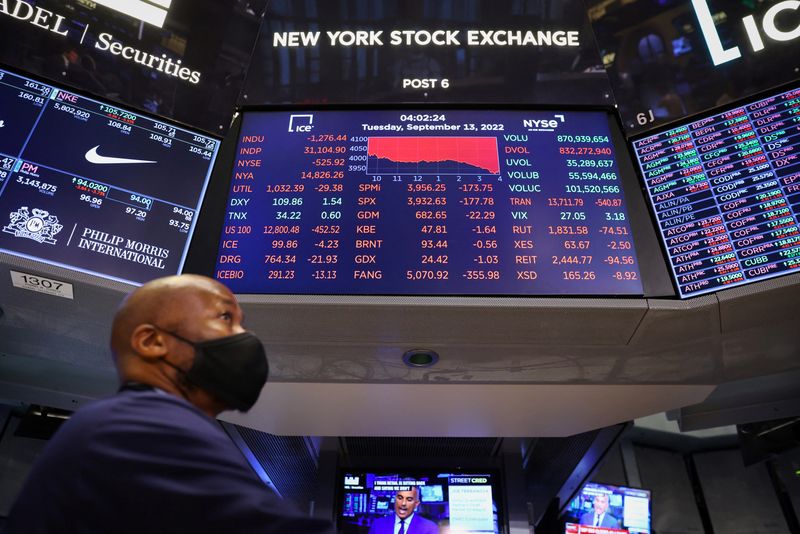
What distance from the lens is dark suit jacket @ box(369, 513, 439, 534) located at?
16.2ft

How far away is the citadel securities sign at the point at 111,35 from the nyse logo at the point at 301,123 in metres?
0.63

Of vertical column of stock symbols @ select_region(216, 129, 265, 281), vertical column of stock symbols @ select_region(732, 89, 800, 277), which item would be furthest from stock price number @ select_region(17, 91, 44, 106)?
vertical column of stock symbols @ select_region(732, 89, 800, 277)

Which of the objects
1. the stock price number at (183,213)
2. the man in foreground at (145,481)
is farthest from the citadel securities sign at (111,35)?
the man in foreground at (145,481)

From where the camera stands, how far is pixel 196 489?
99cm

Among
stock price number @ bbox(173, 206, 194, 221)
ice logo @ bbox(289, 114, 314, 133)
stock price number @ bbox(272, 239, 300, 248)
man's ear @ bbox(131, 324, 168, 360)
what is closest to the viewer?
man's ear @ bbox(131, 324, 168, 360)

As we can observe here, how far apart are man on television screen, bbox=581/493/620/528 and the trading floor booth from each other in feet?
14.7

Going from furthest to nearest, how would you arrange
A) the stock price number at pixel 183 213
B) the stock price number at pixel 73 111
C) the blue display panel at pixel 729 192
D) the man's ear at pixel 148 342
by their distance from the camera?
the stock price number at pixel 73 111 < the stock price number at pixel 183 213 < the blue display panel at pixel 729 192 < the man's ear at pixel 148 342

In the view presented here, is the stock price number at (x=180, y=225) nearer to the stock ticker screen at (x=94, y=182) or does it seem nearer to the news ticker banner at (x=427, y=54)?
the stock ticker screen at (x=94, y=182)

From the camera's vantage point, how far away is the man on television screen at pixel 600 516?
312 inches

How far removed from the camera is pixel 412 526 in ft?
16.3

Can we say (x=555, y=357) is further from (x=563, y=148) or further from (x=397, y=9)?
(x=397, y=9)

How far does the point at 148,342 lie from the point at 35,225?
1776 millimetres

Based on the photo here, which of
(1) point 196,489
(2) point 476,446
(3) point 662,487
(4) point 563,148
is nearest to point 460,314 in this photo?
(4) point 563,148

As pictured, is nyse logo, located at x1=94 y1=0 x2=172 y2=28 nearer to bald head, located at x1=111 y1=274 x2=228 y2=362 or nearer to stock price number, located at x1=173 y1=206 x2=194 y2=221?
stock price number, located at x1=173 y1=206 x2=194 y2=221
